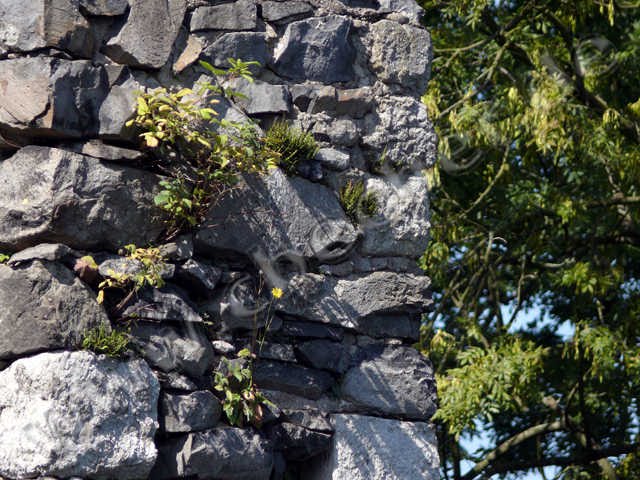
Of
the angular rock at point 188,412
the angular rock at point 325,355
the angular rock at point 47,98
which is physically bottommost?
the angular rock at point 188,412

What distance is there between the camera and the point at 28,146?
116 inches

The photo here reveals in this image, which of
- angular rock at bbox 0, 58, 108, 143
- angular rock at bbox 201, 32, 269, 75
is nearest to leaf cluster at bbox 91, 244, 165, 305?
angular rock at bbox 0, 58, 108, 143

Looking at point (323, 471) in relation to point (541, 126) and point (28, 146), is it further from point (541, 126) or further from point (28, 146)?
point (541, 126)

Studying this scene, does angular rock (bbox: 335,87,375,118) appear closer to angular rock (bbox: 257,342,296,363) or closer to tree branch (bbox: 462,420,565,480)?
angular rock (bbox: 257,342,296,363)

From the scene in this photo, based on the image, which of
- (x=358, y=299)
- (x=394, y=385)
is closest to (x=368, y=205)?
(x=358, y=299)

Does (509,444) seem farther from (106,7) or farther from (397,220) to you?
(106,7)

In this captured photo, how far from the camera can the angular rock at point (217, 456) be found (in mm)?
2859

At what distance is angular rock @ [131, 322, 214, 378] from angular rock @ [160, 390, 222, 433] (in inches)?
3.1

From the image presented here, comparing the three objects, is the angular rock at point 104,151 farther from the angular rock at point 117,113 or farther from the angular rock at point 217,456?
the angular rock at point 217,456

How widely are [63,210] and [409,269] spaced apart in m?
1.20

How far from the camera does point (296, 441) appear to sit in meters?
3.12

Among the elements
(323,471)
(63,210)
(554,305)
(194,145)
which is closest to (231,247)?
(194,145)

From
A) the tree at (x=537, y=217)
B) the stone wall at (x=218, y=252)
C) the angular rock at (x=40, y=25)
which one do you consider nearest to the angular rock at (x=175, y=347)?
the stone wall at (x=218, y=252)

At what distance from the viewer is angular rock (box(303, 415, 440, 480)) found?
3.21 metres
